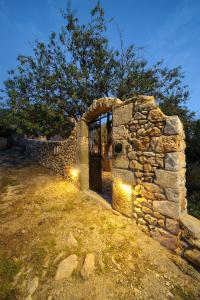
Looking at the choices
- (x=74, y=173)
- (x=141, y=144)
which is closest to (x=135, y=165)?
(x=141, y=144)

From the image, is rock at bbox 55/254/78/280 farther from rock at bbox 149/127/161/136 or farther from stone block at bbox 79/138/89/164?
stone block at bbox 79/138/89/164

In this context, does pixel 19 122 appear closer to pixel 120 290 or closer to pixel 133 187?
pixel 133 187

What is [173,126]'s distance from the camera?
2.67 m

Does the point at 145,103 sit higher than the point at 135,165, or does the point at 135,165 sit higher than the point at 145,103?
the point at 145,103

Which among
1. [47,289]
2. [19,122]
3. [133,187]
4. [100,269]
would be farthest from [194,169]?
[19,122]

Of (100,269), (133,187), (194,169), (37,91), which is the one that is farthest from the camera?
(37,91)

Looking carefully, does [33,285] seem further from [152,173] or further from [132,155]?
[132,155]

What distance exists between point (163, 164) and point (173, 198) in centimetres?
66

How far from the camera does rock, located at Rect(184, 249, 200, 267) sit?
233cm

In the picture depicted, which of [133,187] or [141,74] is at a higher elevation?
[141,74]

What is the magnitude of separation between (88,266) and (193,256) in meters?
1.76

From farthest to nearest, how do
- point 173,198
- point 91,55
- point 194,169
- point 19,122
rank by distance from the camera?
1. point 91,55
2. point 19,122
3. point 194,169
4. point 173,198

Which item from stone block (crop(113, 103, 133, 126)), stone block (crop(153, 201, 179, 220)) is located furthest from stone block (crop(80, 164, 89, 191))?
stone block (crop(153, 201, 179, 220))

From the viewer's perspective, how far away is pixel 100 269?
2.39 meters
